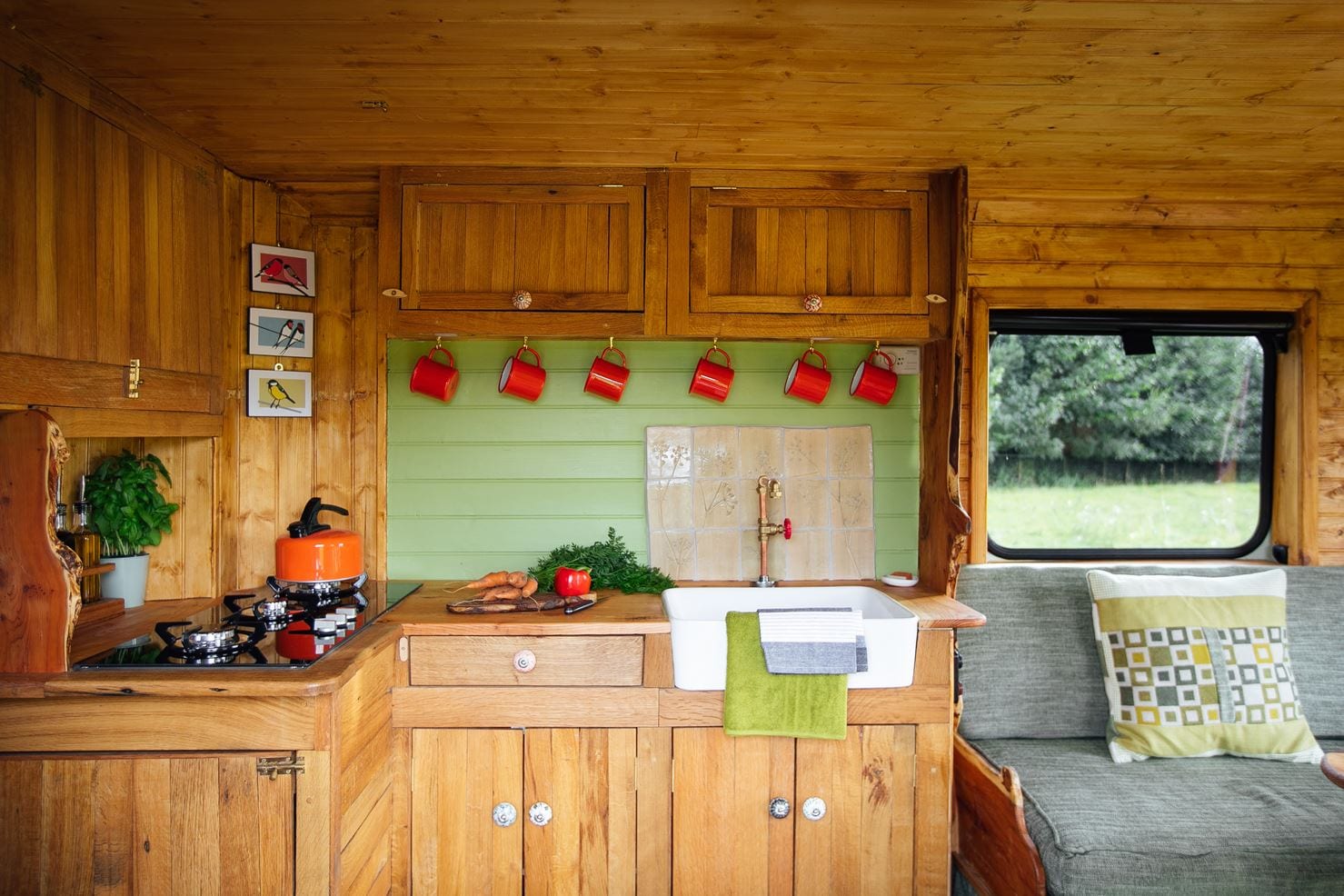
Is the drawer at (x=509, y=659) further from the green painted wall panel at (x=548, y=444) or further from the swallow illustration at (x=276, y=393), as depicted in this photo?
the swallow illustration at (x=276, y=393)

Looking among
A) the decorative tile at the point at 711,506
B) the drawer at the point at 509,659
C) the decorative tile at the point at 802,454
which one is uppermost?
the decorative tile at the point at 802,454

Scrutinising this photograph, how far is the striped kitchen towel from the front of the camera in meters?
2.20

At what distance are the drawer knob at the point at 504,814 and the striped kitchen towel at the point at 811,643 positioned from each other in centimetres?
83

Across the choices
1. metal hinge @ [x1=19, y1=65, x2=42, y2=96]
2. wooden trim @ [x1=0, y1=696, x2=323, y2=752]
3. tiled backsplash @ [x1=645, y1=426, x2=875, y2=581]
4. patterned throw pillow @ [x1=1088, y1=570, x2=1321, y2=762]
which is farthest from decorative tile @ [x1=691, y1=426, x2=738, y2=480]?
metal hinge @ [x1=19, y1=65, x2=42, y2=96]

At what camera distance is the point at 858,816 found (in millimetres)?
2303

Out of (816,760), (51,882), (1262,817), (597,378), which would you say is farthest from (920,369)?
(51,882)

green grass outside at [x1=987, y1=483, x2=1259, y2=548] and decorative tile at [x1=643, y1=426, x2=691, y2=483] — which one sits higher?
decorative tile at [x1=643, y1=426, x2=691, y2=483]

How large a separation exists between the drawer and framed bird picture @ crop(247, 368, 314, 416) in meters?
1.02

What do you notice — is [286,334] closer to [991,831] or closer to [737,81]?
[737,81]

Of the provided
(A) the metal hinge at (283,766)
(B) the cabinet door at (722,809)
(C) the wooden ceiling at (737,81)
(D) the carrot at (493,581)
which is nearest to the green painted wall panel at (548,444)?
(D) the carrot at (493,581)

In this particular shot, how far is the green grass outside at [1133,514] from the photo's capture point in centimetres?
304

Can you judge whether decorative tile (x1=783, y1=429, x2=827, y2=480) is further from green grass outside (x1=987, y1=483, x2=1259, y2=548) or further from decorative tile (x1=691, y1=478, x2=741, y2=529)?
green grass outside (x1=987, y1=483, x2=1259, y2=548)

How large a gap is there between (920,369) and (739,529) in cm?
85

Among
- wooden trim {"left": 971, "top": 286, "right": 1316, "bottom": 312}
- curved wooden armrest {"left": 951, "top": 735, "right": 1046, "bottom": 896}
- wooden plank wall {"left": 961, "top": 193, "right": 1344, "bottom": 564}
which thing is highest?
wooden plank wall {"left": 961, "top": 193, "right": 1344, "bottom": 564}
